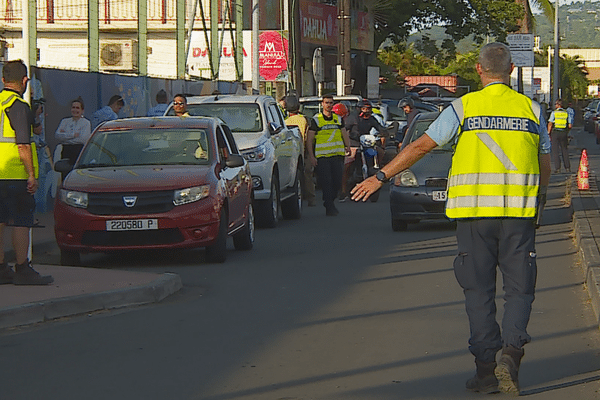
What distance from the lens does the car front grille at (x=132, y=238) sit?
40.2 ft

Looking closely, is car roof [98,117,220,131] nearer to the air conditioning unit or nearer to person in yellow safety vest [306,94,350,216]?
person in yellow safety vest [306,94,350,216]

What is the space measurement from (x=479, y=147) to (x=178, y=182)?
637cm

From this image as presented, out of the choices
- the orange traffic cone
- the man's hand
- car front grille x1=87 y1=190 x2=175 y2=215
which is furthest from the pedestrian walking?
the man's hand

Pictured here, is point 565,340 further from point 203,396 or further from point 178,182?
point 178,182

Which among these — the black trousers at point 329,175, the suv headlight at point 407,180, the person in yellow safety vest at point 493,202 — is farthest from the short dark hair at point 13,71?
the black trousers at point 329,175

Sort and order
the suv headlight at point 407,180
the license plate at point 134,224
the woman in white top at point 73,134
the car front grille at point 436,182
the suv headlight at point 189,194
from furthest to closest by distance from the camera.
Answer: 1. the woman in white top at point 73,134
2. the suv headlight at point 407,180
3. the car front grille at point 436,182
4. the suv headlight at point 189,194
5. the license plate at point 134,224

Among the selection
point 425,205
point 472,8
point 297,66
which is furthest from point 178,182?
point 472,8

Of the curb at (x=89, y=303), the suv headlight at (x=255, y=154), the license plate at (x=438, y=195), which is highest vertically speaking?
the suv headlight at (x=255, y=154)

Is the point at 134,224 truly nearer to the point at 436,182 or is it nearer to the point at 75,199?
the point at 75,199

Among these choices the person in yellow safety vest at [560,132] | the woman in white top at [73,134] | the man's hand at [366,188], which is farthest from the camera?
the person in yellow safety vest at [560,132]

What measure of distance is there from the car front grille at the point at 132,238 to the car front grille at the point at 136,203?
21 cm

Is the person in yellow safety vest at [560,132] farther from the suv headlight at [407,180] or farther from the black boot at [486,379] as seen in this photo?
the black boot at [486,379]

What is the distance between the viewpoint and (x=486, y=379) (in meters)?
6.38

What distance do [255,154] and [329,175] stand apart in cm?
249
